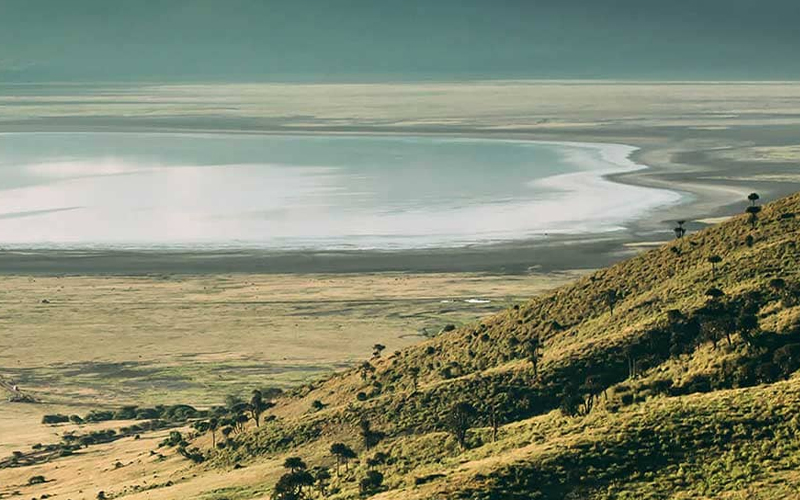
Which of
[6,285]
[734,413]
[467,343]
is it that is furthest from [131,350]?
[734,413]

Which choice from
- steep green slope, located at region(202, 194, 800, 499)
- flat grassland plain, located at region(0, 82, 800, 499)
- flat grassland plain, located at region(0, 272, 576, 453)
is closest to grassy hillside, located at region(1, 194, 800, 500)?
steep green slope, located at region(202, 194, 800, 499)

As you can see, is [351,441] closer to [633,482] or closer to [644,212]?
[633,482]

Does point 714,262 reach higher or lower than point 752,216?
lower

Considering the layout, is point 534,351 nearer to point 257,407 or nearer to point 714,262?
point 714,262

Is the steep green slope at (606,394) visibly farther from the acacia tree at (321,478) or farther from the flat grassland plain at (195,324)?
the flat grassland plain at (195,324)

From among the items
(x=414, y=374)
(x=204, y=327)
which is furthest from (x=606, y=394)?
(x=204, y=327)

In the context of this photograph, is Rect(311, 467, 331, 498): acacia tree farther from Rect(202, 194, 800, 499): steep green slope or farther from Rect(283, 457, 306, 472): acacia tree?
Rect(283, 457, 306, 472): acacia tree
